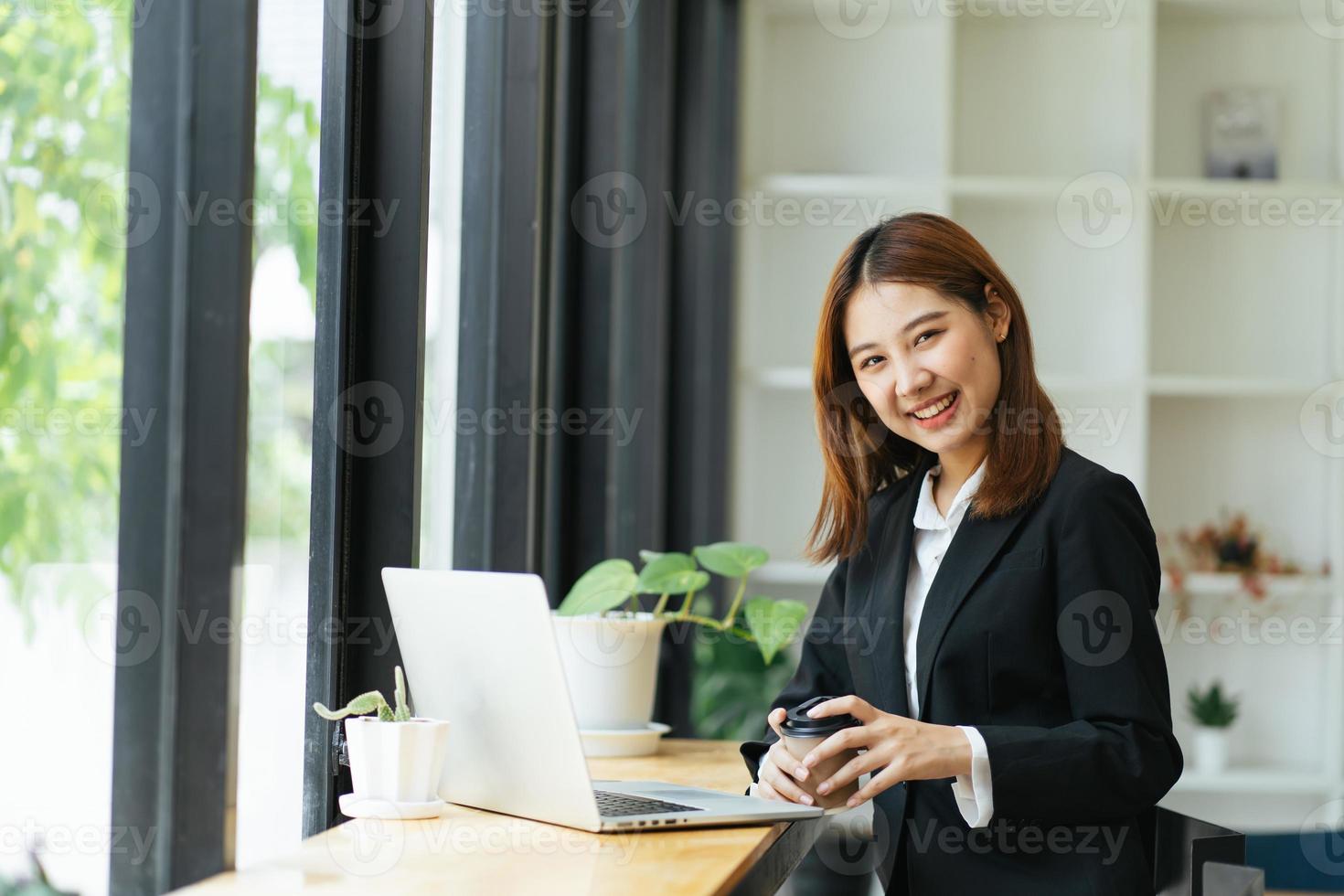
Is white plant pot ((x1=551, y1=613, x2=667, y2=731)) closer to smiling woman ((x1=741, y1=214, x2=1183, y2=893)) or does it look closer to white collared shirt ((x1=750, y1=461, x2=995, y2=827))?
smiling woman ((x1=741, y1=214, x2=1183, y2=893))

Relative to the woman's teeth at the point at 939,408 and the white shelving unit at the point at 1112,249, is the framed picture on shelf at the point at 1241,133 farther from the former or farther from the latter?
the woman's teeth at the point at 939,408

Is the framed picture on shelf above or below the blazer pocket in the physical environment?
above

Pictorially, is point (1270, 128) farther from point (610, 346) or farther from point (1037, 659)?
point (1037, 659)

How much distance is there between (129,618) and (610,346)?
5.38 ft

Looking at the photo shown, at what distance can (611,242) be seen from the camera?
2811 mm

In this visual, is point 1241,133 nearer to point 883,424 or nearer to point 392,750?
point 883,424

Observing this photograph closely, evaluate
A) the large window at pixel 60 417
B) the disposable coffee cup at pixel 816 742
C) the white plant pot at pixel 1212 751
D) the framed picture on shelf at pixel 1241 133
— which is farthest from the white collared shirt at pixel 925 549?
the framed picture on shelf at pixel 1241 133

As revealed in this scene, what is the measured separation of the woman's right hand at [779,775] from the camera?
5.17 ft

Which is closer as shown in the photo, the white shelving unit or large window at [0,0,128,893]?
large window at [0,0,128,893]

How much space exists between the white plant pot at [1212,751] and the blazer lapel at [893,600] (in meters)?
2.38

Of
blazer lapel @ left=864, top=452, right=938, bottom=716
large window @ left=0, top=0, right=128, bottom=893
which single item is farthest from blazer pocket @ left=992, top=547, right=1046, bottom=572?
large window @ left=0, top=0, right=128, bottom=893

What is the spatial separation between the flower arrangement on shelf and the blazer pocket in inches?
94.7

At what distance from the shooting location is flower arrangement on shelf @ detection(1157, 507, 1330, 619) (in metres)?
3.85

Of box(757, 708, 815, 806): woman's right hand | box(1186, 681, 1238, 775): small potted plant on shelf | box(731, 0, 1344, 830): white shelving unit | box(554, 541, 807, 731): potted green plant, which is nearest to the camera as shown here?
box(757, 708, 815, 806): woman's right hand
